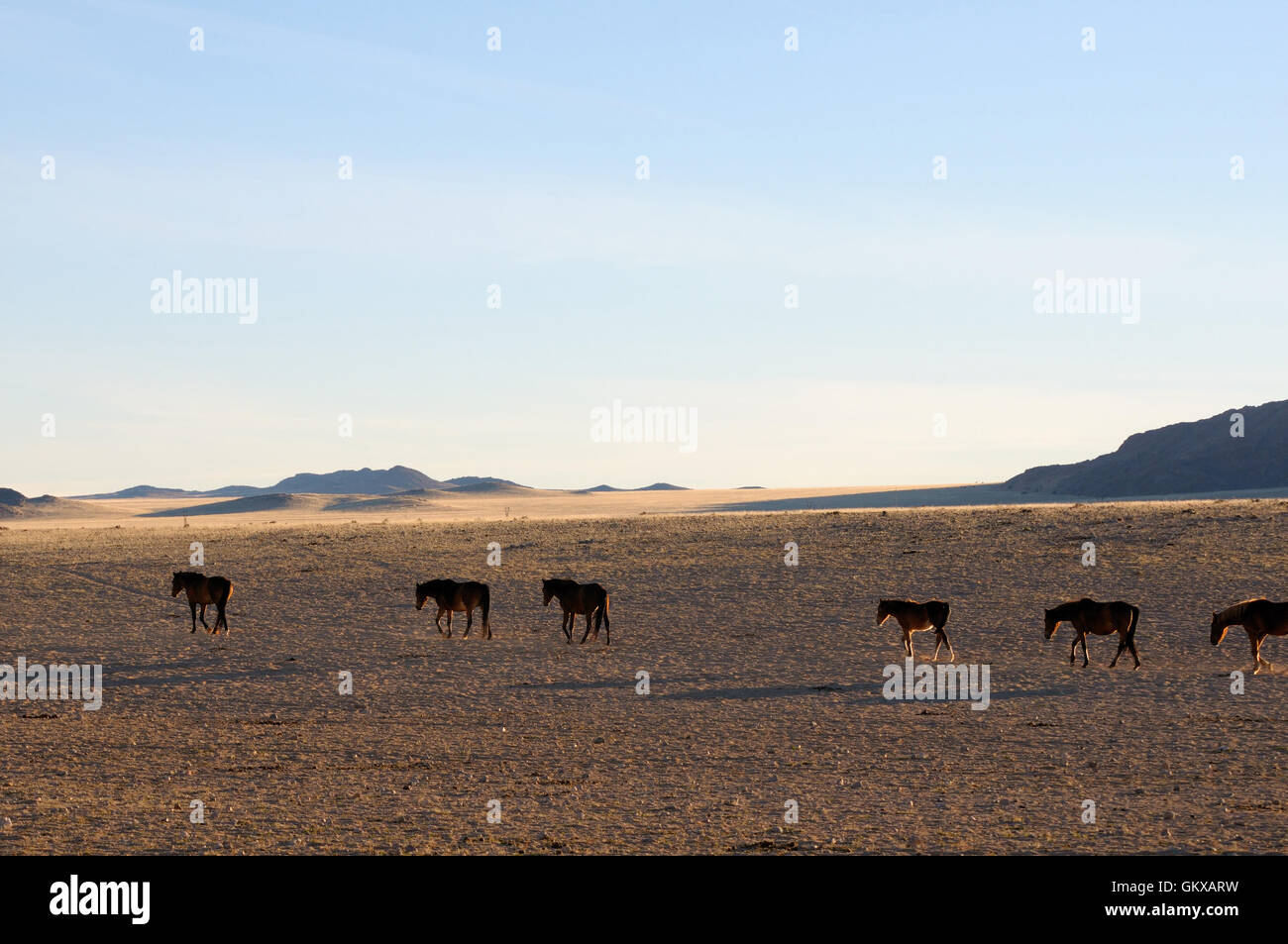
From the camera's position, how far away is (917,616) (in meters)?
23.9

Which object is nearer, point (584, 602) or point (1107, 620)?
point (1107, 620)

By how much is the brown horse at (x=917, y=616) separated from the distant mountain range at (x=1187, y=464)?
9448 centimetres

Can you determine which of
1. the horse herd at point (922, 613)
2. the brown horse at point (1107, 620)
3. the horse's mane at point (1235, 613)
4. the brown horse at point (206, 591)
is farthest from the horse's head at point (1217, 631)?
the brown horse at point (206, 591)

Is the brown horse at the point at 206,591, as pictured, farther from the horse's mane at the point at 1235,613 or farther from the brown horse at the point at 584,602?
the horse's mane at the point at 1235,613

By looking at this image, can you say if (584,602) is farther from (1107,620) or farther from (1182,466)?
(1182,466)

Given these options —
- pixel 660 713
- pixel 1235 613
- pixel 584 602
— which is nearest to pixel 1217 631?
pixel 1235 613

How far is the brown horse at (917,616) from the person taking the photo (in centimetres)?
2369

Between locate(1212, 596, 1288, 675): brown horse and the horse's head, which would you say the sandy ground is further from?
locate(1212, 596, 1288, 675): brown horse

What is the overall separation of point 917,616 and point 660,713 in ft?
23.8

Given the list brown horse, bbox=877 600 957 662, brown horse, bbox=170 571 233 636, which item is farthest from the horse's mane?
brown horse, bbox=170 571 233 636

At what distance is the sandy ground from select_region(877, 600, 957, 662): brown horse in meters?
0.93

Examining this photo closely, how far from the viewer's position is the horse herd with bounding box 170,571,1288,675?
2222 centimetres
